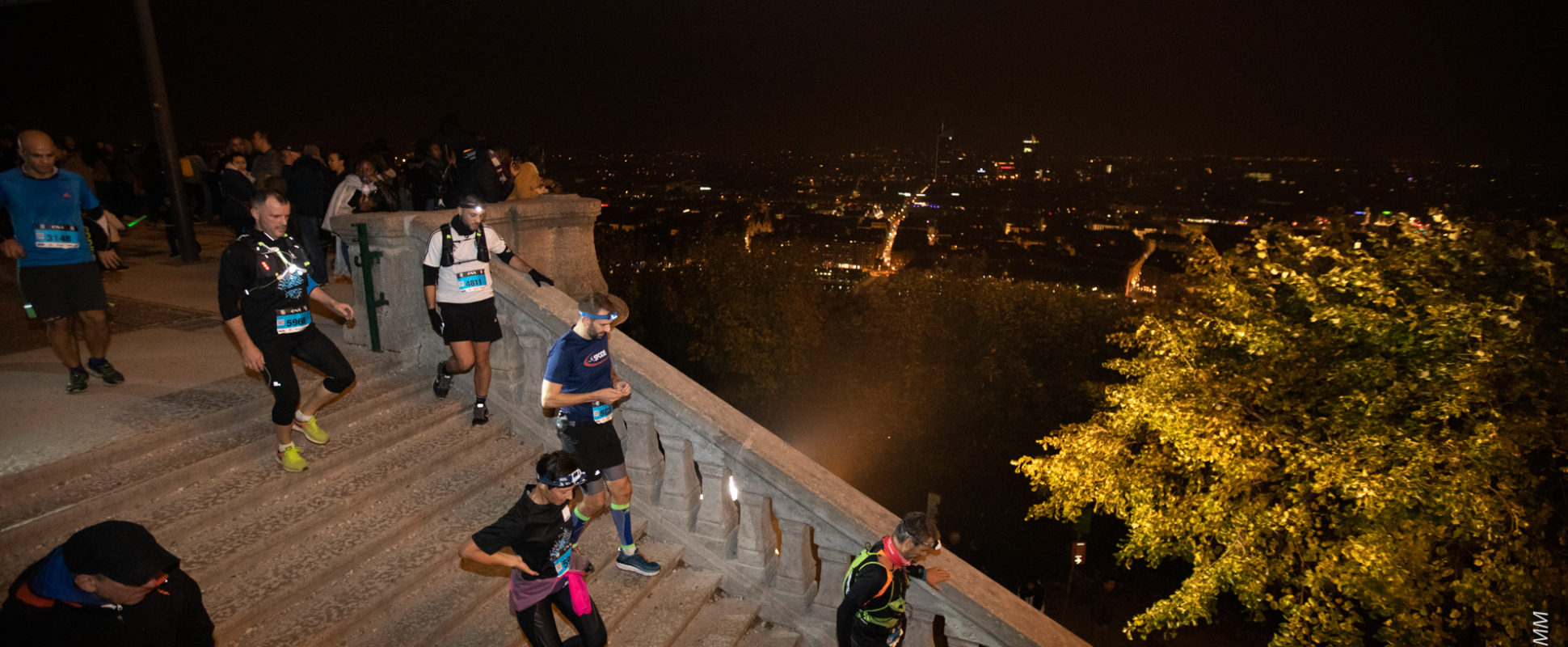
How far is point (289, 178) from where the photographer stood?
844 centimetres

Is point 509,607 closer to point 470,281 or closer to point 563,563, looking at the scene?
point 563,563

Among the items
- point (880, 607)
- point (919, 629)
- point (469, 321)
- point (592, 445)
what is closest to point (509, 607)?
point (592, 445)

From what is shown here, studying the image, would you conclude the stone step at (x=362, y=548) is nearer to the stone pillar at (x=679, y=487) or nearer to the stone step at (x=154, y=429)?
the stone step at (x=154, y=429)

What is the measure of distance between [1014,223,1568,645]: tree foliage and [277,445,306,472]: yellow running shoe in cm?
868

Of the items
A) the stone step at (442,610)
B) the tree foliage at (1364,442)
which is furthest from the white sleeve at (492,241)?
the tree foliage at (1364,442)

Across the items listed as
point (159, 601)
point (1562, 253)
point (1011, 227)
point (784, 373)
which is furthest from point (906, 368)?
point (1011, 227)

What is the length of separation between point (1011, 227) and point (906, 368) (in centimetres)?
6624

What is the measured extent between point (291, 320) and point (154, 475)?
3.77 feet

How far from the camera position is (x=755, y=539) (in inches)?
195

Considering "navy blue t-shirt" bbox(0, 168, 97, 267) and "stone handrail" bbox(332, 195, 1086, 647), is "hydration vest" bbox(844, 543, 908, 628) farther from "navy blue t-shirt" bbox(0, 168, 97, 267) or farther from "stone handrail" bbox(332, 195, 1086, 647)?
"navy blue t-shirt" bbox(0, 168, 97, 267)

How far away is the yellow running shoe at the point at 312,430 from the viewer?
4676 mm

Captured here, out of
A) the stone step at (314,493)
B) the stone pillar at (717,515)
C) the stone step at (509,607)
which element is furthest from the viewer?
the stone pillar at (717,515)

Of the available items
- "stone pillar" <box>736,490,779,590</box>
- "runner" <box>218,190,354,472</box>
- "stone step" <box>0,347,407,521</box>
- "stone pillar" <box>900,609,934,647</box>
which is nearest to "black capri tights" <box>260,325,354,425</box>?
"runner" <box>218,190,354,472</box>

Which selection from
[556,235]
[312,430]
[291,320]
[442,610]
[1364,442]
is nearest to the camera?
[442,610]
